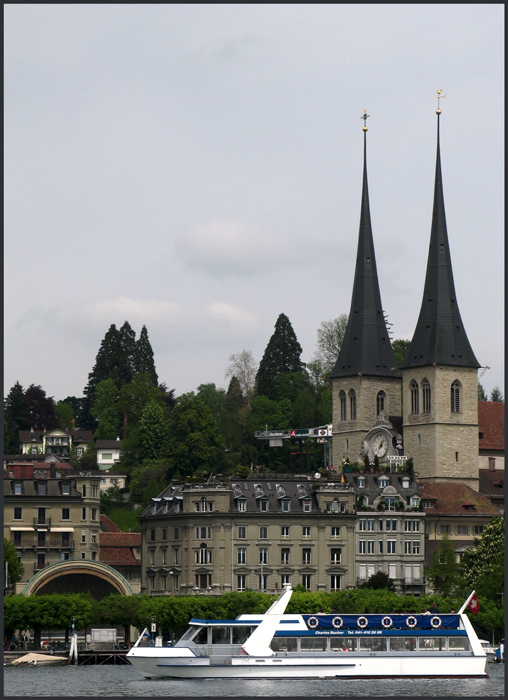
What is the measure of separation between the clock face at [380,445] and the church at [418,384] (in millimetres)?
87

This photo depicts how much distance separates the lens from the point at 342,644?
9212 cm

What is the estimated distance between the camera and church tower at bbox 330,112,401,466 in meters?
165

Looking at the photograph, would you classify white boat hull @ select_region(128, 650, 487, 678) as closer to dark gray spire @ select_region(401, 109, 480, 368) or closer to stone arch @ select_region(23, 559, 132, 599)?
stone arch @ select_region(23, 559, 132, 599)

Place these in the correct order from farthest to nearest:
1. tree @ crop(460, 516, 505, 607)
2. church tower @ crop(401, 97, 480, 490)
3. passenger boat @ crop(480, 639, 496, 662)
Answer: church tower @ crop(401, 97, 480, 490), tree @ crop(460, 516, 505, 607), passenger boat @ crop(480, 639, 496, 662)

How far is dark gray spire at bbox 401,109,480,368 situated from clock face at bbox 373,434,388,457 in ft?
22.0

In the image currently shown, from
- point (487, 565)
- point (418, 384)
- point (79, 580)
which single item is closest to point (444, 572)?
point (487, 565)

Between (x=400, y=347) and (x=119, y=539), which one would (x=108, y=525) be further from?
(x=400, y=347)

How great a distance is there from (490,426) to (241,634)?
7881cm

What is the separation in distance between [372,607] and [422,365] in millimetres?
44730

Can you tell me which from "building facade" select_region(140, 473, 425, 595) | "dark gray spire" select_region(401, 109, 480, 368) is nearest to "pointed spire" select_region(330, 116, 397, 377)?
"dark gray spire" select_region(401, 109, 480, 368)

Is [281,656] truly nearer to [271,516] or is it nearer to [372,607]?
[372,607]

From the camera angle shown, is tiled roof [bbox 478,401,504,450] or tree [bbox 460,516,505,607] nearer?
tree [bbox 460,516,505,607]

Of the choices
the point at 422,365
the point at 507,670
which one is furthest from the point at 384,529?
the point at 507,670

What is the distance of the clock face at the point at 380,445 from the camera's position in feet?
531
